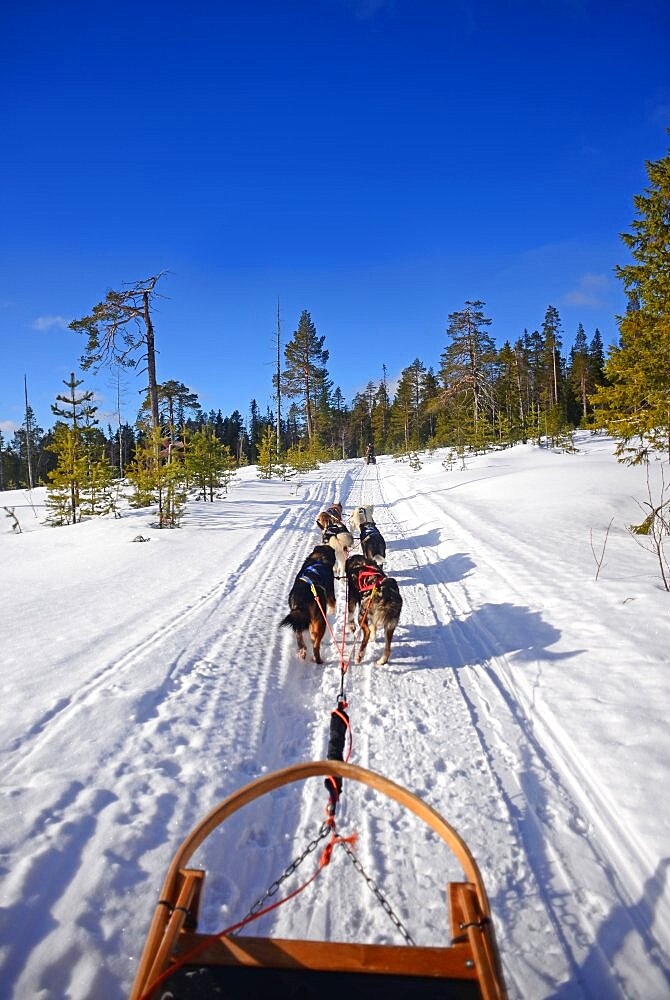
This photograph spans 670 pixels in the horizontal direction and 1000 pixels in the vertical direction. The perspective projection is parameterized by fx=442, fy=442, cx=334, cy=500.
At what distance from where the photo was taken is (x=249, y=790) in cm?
182

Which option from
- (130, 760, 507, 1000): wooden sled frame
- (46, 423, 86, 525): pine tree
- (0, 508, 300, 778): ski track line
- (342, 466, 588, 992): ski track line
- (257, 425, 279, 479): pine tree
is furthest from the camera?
(257, 425, 279, 479): pine tree

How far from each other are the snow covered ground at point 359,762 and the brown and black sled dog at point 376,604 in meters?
0.33

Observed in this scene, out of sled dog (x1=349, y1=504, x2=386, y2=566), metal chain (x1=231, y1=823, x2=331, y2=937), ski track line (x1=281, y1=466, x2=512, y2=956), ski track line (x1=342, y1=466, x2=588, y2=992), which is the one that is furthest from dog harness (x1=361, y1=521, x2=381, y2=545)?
metal chain (x1=231, y1=823, x2=331, y2=937)

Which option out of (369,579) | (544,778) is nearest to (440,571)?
(369,579)

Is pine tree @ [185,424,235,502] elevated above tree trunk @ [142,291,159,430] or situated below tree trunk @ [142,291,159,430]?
below

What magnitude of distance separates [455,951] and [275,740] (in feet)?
7.76

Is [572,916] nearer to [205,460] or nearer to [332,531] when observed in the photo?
[332,531]

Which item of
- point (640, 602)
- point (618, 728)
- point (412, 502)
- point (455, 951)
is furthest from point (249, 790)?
point (412, 502)

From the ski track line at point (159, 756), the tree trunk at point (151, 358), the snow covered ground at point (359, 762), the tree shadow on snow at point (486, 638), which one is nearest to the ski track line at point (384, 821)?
the snow covered ground at point (359, 762)

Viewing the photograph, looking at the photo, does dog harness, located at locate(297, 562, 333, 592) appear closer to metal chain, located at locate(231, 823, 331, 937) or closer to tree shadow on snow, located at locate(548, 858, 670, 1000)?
metal chain, located at locate(231, 823, 331, 937)

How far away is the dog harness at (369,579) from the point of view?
5.04m

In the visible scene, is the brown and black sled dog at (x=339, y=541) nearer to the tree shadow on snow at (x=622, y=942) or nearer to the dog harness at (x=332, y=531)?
the dog harness at (x=332, y=531)

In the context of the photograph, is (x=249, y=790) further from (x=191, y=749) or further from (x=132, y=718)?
(x=132, y=718)

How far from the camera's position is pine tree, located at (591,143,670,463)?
31.7 feet
